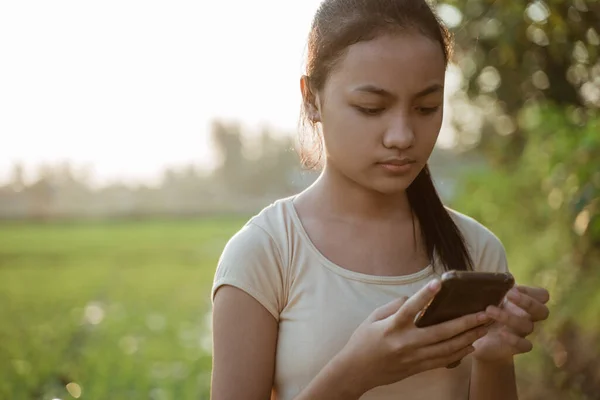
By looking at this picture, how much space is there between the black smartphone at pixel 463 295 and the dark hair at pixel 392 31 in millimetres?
294

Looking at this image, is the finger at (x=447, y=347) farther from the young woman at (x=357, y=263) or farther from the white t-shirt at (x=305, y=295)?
the white t-shirt at (x=305, y=295)

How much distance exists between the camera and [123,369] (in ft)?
20.4

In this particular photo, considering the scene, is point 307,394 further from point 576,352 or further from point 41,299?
point 41,299

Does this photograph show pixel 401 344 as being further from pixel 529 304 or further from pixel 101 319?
pixel 101 319

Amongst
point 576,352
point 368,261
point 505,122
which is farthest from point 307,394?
point 505,122

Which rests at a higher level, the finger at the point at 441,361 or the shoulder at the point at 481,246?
the shoulder at the point at 481,246

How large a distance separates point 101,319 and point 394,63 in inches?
298

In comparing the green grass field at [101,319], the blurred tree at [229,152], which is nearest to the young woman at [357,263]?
the green grass field at [101,319]

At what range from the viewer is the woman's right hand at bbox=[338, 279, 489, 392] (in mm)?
1567

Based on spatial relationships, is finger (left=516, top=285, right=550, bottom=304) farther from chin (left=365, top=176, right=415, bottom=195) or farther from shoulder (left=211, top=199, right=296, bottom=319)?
shoulder (left=211, top=199, right=296, bottom=319)

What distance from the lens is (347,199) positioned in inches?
74.9

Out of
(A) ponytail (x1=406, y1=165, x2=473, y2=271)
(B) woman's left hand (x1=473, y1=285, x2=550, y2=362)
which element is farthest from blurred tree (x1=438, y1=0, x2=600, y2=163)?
(B) woman's left hand (x1=473, y1=285, x2=550, y2=362)

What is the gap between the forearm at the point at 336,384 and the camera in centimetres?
165

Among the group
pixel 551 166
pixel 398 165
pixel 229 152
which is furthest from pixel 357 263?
pixel 229 152
